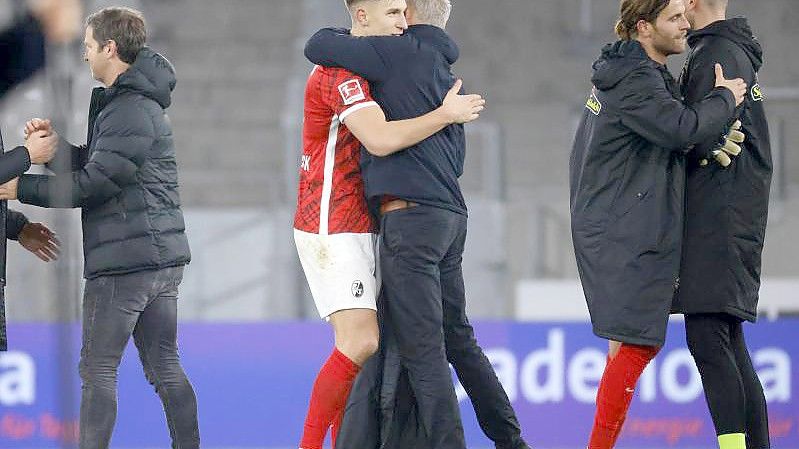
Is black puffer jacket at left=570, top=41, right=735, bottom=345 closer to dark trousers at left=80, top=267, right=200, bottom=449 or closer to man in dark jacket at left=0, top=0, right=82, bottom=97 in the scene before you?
dark trousers at left=80, top=267, right=200, bottom=449

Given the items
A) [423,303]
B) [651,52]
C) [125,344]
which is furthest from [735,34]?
[125,344]

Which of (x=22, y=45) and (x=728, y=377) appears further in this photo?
(x=728, y=377)

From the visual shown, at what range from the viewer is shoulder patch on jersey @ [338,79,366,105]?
3.62 m

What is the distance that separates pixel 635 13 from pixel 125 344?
5.06 ft

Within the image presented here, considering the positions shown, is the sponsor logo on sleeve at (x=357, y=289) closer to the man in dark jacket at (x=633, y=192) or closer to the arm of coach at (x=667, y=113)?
the man in dark jacket at (x=633, y=192)

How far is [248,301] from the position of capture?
8.90 meters

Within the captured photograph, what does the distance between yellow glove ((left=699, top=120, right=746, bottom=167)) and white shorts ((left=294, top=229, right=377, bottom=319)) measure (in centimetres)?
89

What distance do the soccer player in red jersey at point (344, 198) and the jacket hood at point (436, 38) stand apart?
9 cm

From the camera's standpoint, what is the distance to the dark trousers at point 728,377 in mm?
3768

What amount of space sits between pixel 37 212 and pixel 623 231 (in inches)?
190

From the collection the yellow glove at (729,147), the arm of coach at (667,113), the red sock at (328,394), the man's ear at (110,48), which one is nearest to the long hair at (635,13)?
the arm of coach at (667,113)

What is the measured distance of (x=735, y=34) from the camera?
153 inches

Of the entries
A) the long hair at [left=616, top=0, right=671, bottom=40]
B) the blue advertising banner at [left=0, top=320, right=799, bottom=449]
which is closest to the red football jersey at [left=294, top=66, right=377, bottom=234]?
the long hair at [left=616, top=0, right=671, bottom=40]

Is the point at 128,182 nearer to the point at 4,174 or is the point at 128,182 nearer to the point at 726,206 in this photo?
the point at 4,174
